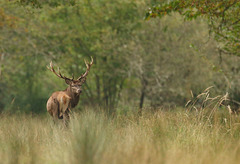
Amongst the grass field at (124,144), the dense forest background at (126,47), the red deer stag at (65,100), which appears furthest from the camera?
the dense forest background at (126,47)

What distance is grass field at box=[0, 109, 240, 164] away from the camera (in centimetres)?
429

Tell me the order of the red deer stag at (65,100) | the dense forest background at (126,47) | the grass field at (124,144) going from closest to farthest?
the grass field at (124,144), the red deer stag at (65,100), the dense forest background at (126,47)

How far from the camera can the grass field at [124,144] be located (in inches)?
169

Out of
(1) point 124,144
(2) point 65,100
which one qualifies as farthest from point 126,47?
(1) point 124,144

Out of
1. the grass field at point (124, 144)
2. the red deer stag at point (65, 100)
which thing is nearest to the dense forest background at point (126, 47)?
the red deer stag at point (65, 100)

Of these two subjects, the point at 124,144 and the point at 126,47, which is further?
the point at 126,47

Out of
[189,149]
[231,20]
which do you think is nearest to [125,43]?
[231,20]

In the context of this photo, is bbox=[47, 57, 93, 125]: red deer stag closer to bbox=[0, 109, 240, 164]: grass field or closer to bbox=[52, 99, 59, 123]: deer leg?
bbox=[52, 99, 59, 123]: deer leg

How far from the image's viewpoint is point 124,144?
15.8 ft

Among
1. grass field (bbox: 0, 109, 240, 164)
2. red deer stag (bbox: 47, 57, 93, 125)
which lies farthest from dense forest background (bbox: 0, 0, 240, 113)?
grass field (bbox: 0, 109, 240, 164)

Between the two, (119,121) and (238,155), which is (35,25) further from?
(238,155)

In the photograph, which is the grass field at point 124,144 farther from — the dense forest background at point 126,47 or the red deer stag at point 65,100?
the dense forest background at point 126,47

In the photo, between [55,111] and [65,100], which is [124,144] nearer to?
[65,100]

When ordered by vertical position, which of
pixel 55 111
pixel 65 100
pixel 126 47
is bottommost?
pixel 55 111
